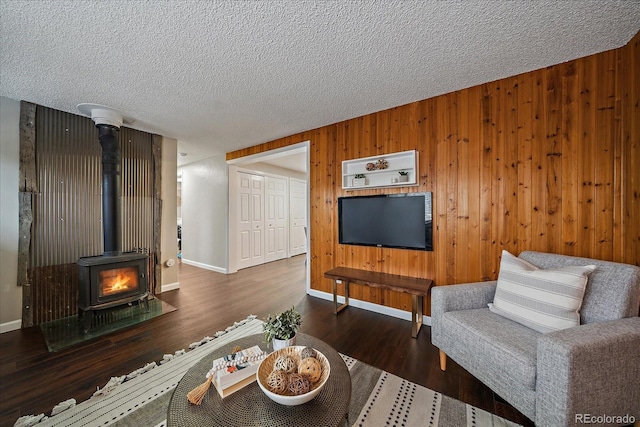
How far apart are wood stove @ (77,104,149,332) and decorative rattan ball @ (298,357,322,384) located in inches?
106

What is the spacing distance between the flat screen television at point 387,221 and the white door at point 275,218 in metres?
3.03

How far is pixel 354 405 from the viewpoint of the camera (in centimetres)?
150

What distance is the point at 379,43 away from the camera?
67.8 inches

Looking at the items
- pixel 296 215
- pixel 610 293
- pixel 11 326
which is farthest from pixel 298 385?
pixel 296 215

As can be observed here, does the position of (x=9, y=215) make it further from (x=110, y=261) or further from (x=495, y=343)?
(x=495, y=343)

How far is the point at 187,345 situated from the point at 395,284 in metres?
2.10

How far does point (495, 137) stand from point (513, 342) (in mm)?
1818

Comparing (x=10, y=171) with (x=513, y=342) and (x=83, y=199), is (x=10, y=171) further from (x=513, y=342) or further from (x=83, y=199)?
(x=513, y=342)

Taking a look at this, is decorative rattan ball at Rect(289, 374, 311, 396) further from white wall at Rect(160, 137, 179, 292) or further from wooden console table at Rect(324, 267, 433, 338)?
white wall at Rect(160, 137, 179, 292)

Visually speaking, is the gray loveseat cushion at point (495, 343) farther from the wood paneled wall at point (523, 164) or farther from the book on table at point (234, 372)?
the book on table at point (234, 372)

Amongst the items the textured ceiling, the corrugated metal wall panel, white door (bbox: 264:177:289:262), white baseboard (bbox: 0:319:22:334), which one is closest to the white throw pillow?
the textured ceiling

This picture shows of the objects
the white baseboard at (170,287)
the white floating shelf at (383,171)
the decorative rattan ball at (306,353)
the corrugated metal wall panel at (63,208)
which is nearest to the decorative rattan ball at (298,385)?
the decorative rattan ball at (306,353)

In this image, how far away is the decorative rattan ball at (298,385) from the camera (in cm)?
97

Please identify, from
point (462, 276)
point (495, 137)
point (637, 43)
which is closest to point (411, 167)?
point (495, 137)
